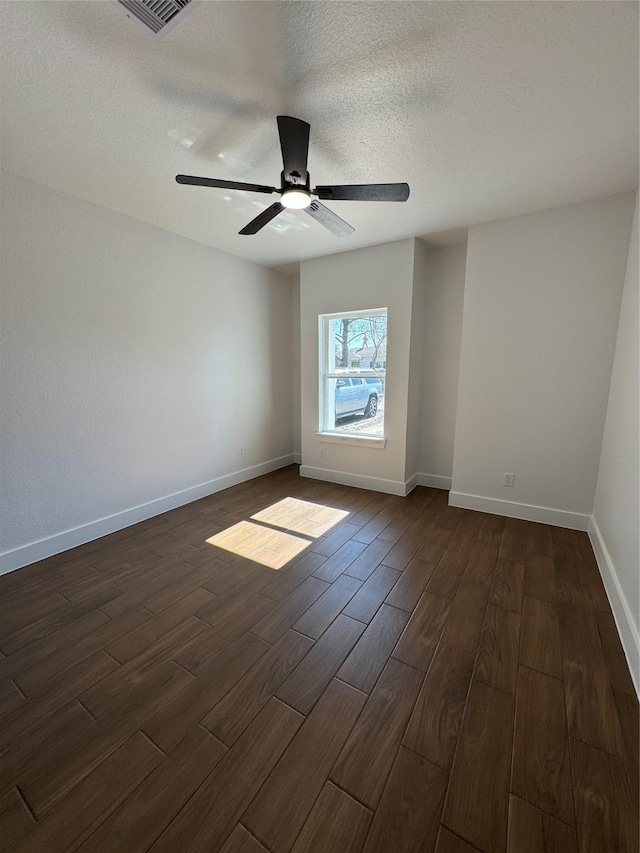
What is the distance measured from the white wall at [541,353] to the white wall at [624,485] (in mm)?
132

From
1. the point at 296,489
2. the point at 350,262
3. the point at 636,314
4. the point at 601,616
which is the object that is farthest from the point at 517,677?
the point at 350,262

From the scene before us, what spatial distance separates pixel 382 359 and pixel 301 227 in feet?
5.06

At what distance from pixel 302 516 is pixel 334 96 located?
9.48 feet

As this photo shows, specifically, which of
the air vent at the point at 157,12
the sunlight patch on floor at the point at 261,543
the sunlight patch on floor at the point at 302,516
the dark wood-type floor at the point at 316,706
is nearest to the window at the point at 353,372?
the sunlight patch on floor at the point at 302,516

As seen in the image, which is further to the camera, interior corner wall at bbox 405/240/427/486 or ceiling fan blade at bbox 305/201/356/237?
interior corner wall at bbox 405/240/427/486

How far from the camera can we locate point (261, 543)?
8.82ft

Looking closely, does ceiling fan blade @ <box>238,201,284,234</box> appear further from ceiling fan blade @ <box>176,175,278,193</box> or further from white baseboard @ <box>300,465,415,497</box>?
white baseboard @ <box>300,465,415,497</box>

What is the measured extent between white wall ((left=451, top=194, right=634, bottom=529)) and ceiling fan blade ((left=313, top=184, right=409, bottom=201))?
1.56m

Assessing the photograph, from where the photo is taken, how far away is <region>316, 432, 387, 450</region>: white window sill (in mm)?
3736

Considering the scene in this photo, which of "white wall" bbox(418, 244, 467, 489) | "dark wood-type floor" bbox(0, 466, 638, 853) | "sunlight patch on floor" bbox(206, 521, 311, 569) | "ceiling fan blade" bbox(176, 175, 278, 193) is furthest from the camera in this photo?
"white wall" bbox(418, 244, 467, 489)

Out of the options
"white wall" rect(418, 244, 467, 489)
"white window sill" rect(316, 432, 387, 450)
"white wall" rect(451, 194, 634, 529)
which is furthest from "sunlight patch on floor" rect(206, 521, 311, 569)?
"white wall" rect(418, 244, 467, 489)

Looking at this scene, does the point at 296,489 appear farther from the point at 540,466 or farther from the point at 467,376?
the point at 540,466

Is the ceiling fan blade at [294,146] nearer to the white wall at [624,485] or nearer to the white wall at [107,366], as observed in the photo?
the white wall at [107,366]

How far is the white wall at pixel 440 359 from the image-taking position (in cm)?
356
